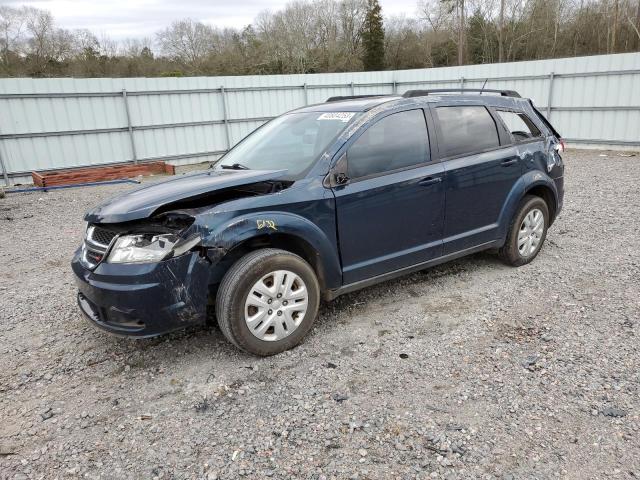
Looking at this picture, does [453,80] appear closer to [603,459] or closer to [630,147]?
[630,147]

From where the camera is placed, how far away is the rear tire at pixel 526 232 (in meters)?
4.60

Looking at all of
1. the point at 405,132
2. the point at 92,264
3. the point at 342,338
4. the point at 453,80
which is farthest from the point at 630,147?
the point at 92,264

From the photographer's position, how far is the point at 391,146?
12.2ft

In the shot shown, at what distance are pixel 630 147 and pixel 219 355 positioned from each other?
1360 cm

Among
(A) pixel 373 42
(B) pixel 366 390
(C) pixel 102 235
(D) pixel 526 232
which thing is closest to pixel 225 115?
(D) pixel 526 232

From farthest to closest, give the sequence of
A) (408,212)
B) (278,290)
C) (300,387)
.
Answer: (408,212) < (278,290) < (300,387)

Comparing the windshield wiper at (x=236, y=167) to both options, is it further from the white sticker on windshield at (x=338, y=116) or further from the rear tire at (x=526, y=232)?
the rear tire at (x=526, y=232)

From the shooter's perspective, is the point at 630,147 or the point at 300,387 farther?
the point at 630,147

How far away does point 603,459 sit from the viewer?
2.25 m

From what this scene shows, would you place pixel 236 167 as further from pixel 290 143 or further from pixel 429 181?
pixel 429 181

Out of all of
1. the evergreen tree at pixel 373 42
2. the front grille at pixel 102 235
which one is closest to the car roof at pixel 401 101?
the front grille at pixel 102 235

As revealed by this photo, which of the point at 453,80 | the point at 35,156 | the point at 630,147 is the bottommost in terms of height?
the point at 630,147

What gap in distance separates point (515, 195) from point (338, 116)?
1935mm

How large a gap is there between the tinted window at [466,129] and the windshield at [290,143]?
915mm
